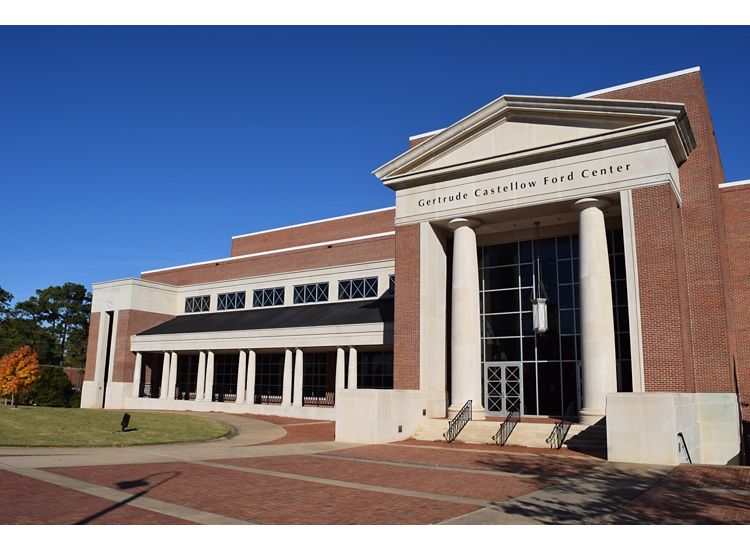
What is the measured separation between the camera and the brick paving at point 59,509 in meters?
9.32

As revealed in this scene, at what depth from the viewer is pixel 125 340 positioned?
50250 millimetres

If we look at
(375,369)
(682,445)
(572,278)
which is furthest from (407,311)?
(375,369)

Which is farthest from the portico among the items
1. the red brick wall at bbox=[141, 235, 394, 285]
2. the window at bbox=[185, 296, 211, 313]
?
the window at bbox=[185, 296, 211, 313]

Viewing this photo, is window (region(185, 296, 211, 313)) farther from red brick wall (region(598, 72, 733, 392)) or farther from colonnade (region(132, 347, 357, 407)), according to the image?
red brick wall (region(598, 72, 733, 392))

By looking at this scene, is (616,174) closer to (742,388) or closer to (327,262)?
(742,388)

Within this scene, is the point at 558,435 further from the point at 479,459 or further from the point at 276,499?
the point at 276,499

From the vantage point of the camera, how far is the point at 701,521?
31.9 feet

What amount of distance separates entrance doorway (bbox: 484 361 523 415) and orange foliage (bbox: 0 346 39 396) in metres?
38.2

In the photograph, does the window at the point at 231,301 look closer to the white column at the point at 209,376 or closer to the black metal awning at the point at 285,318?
the black metal awning at the point at 285,318

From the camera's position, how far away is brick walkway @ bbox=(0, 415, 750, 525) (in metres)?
10.1

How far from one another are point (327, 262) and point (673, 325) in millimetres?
27814

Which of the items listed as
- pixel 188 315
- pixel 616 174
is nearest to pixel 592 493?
pixel 616 174

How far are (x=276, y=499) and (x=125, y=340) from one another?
141 feet

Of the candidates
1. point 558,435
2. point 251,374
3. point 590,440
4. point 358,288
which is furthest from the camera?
point 358,288
